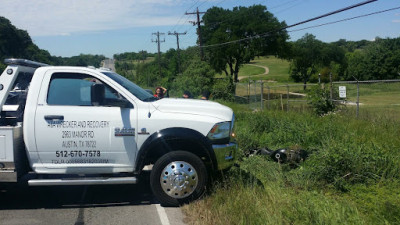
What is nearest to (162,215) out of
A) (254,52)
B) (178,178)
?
(178,178)

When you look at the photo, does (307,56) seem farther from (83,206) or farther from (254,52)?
(83,206)

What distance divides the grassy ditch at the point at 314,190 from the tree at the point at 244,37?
129 ft

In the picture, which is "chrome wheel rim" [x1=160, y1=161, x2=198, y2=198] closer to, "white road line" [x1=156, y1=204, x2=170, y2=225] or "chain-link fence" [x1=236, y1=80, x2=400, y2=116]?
"white road line" [x1=156, y1=204, x2=170, y2=225]

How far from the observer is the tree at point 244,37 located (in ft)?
156

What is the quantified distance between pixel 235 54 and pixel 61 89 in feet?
144

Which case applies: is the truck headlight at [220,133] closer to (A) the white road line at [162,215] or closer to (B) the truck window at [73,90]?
(A) the white road line at [162,215]

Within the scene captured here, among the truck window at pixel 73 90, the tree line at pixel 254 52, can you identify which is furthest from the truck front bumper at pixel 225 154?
the tree line at pixel 254 52

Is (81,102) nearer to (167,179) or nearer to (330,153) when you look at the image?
(167,179)

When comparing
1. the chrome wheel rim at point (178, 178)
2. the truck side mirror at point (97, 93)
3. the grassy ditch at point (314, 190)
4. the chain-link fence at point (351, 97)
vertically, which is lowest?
the chain-link fence at point (351, 97)

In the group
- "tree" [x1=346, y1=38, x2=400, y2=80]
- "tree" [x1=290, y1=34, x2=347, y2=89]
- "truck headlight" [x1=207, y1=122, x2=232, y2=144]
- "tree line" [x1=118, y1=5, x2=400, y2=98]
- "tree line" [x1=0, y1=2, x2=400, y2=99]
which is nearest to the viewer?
"truck headlight" [x1=207, y1=122, x2=232, y2=144]

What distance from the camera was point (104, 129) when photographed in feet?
19.2

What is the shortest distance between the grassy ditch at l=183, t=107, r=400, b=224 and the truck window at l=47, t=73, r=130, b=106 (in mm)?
2073

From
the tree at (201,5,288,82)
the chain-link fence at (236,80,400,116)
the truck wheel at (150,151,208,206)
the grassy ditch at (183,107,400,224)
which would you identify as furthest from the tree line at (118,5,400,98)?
the truck wheel at (150,151,208,206)

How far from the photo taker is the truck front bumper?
596 centimetres
